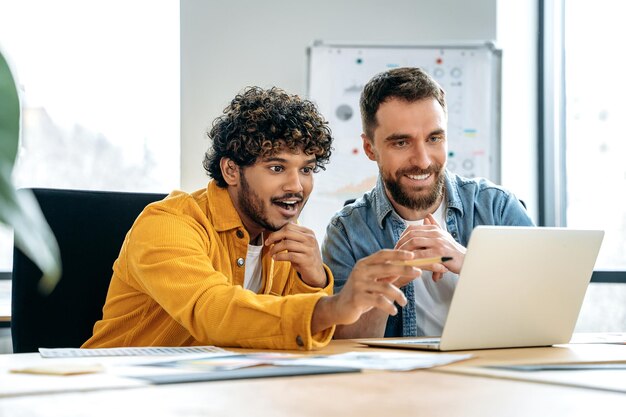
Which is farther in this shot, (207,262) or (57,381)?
(207,262)

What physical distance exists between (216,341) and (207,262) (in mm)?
171

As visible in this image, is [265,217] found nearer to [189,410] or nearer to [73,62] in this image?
[189,410]

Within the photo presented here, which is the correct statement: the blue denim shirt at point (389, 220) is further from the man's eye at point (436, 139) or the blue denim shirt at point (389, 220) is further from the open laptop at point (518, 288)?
the open laptop at point (518, 288)

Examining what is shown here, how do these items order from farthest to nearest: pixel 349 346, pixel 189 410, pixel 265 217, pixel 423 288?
1. pixel 423 288
2. pixel 265 217
3. pixel 349 346
4. pixel 189 410

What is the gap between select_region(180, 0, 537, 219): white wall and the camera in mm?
3416

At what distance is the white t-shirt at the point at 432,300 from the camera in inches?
72.8

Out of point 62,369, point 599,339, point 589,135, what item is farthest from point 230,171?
point 589,135

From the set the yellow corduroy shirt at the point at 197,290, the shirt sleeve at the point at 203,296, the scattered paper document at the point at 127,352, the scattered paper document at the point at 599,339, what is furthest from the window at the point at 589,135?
the scattered paper document at the point at 127,352

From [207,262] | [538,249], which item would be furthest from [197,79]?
[538,249]

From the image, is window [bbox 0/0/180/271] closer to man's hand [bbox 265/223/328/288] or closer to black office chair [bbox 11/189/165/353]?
black office chair [bbox 11/189/165/353]

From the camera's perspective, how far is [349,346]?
51.4 inches

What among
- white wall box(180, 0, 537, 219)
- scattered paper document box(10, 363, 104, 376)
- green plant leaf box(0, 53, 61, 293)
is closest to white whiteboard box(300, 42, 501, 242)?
white wall box(180, 0, 537, 219)

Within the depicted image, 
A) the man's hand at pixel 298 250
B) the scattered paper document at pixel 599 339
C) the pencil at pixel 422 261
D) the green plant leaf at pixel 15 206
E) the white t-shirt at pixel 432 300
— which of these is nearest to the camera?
the green plant leaf at pixel 15 206

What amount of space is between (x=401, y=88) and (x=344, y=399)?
1393mm
